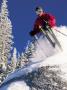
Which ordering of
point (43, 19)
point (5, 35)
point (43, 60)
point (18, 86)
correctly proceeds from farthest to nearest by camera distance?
point (5, 35) < point (43, 19) < point (43, 60) < point (18, 86)

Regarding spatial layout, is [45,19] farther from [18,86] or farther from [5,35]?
[5,35]

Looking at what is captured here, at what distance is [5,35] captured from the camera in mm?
70562

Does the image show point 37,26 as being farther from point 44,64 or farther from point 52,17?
point 44,64

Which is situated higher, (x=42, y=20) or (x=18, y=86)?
(x=42, y=20)

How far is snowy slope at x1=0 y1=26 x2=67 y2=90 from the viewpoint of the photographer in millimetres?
22216

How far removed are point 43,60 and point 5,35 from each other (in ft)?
157

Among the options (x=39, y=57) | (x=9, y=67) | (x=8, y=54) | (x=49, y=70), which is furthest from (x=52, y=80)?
(x=8, y=54)

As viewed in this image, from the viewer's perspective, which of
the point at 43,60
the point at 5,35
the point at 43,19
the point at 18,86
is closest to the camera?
the point at 18,86

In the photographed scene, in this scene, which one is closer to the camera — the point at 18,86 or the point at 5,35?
the point at 18,86

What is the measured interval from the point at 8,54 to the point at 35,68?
1833 inches

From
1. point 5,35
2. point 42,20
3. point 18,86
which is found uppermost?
point 5,35

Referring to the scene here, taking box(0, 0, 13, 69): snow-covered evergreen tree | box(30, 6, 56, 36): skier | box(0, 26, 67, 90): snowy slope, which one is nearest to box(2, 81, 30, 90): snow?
box(0, 26, 67, 90): snowy slope

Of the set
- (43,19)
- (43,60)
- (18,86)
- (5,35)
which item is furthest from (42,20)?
(5,35)

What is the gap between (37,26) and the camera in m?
24.1
